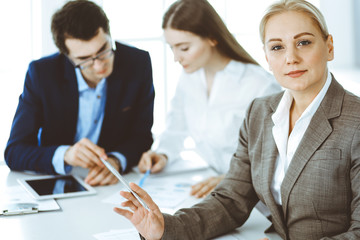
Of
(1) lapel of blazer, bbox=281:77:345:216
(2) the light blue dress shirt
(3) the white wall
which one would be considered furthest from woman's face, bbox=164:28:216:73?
(3) the white wall

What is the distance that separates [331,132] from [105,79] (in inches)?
55.0

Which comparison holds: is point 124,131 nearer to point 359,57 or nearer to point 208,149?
point 208,149

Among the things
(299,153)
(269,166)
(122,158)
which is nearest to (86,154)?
(122,158)

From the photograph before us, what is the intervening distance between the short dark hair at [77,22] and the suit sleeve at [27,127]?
0.90 ft

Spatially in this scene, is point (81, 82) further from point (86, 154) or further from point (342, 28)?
point (342, 28)

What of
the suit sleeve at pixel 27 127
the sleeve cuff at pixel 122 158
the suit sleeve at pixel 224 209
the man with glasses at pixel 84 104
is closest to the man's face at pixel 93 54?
the man with glasses at pixel 84 104

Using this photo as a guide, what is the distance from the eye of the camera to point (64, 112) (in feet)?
7.81

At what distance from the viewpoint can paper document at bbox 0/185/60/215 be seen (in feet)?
5.84

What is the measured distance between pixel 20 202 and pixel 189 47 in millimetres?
1099

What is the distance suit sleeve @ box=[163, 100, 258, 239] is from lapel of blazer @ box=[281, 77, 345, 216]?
234 millimetres

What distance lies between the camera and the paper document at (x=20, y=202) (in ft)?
5.84

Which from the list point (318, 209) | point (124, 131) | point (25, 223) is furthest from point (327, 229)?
point (124, 131)

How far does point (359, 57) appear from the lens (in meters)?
3.96

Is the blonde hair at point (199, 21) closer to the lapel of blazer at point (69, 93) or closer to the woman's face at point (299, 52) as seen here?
the lapel of blazer at point (69, 93)
